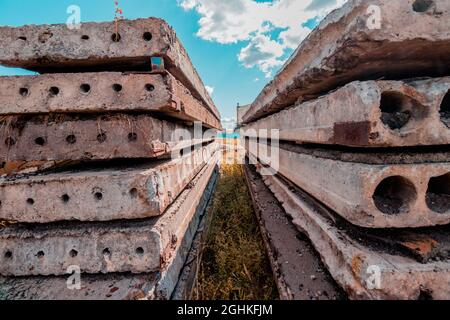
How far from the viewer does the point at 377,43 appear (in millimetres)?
893

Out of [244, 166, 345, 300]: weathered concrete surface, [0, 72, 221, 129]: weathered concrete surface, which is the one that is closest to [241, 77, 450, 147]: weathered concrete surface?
[244, 166, 345, 300]: weathered concrete surface

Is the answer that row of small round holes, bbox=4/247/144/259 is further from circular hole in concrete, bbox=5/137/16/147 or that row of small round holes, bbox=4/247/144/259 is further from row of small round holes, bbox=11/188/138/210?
circular hole in concrete, bbox=5/137/16/147

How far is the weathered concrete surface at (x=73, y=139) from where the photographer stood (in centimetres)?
133

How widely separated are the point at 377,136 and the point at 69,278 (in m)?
1.79

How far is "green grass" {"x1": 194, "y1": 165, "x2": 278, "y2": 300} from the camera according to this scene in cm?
157

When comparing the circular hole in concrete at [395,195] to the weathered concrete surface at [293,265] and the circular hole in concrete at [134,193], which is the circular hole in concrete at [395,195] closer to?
the weathered concrete surface at [293,265]

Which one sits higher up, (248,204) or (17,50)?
(17,50)

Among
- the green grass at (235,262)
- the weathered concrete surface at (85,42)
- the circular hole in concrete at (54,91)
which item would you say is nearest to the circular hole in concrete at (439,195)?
the green grass at (235,262)

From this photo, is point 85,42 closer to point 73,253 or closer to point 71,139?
point 71,139

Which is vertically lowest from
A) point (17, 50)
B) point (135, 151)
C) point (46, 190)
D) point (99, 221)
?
point (99, 221)

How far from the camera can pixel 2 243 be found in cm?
134

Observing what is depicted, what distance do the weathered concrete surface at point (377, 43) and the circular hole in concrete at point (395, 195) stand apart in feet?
1.85

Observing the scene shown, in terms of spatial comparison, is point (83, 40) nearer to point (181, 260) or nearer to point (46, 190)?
point (46, 190)
